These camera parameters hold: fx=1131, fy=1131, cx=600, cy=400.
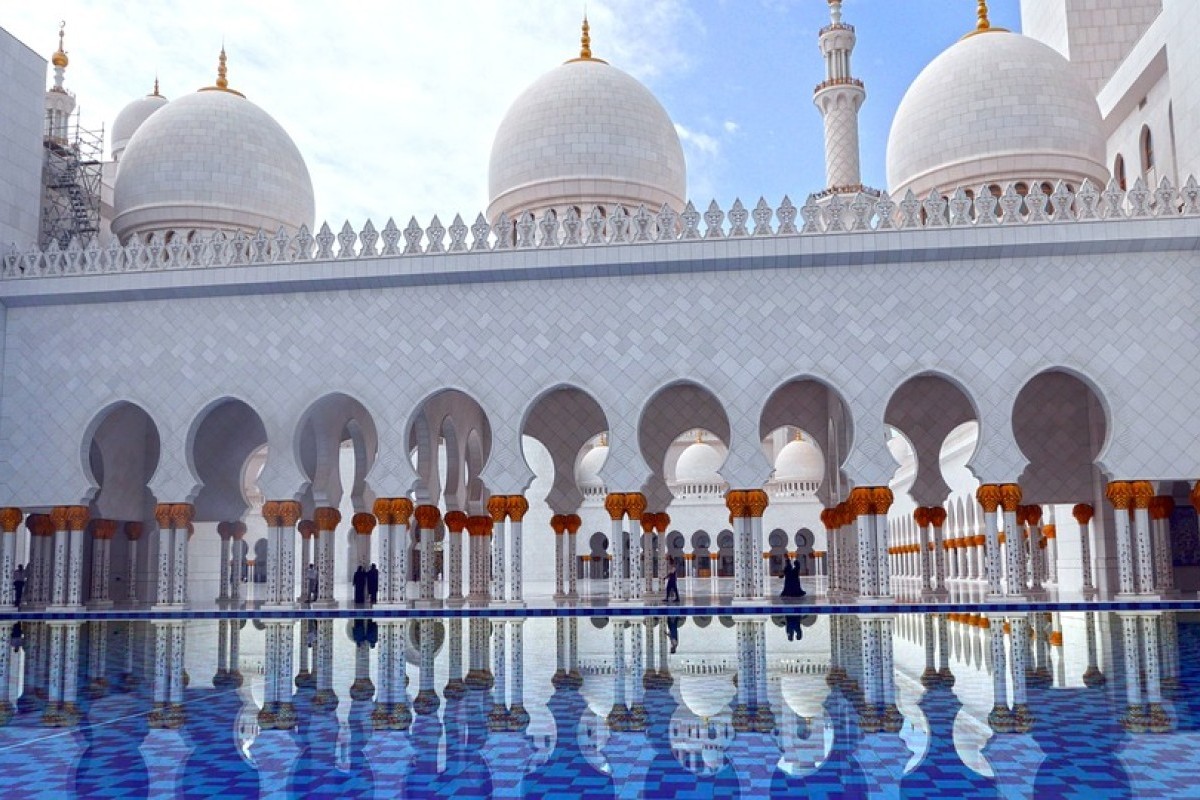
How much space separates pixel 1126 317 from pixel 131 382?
404 inches

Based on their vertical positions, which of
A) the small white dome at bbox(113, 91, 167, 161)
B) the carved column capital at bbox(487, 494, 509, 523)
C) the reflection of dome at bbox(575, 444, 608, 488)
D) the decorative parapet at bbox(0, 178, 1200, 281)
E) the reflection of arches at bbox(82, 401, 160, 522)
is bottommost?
the carved column capital at bbox(487, 494, 509, 523)

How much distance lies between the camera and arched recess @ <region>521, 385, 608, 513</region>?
568 inches

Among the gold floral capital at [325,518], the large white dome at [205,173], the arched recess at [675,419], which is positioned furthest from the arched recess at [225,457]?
the arched recess at [675,419]

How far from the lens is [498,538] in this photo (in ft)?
37.4

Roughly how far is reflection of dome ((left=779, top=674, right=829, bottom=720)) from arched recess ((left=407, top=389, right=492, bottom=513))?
690cm

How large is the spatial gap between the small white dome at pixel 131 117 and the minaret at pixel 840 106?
511 inches

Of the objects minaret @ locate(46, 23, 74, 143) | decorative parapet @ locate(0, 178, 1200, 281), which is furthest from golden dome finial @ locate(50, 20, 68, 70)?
decorative parapet @ locate(0, 178, 1200, 281)

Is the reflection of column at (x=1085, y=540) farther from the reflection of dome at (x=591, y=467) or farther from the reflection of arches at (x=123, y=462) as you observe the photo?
the reflection of dome at (x=591, y=467)

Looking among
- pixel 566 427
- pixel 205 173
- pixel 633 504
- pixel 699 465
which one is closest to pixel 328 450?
pixel 566 427

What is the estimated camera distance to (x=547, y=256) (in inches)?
455

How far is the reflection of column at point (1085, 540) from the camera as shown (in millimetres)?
13102

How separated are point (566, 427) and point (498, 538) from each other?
133 inches

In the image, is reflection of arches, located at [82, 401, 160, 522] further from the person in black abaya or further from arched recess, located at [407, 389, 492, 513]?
arched recess, located at [407, 389, 492, 513]

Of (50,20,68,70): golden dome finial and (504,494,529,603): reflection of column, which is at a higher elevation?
(50,20,68,70): golden dome finial
